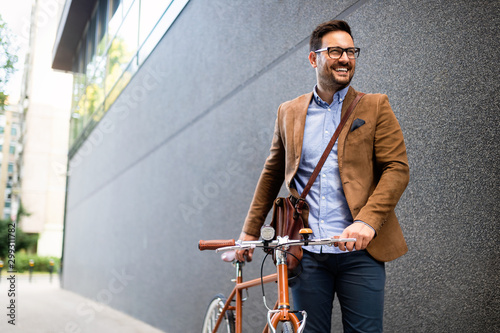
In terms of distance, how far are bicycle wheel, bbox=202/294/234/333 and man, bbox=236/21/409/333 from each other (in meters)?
1.04

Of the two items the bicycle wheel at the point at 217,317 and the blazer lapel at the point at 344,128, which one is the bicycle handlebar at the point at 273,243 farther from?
the bicycle wheel at the point at 217,317

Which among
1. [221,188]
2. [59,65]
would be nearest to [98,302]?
[221,188]

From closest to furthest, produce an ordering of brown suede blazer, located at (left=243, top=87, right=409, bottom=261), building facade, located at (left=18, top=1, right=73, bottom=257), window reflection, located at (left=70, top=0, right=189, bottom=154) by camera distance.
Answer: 1. brown suede blazer, located at (left=243, top=87, right=409, bottom=261)
2. window reflection, located at (left=70, top=0, right=189, bottom=154)
3. building facade, located at (left=18, top=1, right=73, bottom=257)

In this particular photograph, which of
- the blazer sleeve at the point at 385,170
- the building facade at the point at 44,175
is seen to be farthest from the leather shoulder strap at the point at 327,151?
the building facade at the point at 44,175

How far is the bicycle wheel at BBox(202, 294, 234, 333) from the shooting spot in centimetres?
291

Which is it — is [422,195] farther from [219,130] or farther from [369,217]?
[219,130]

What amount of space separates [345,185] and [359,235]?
0.26 metres

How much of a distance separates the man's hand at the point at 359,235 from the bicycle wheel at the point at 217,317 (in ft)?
4.84

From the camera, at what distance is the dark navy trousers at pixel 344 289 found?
5.82 feet

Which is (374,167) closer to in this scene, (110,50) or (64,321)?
(64,321)

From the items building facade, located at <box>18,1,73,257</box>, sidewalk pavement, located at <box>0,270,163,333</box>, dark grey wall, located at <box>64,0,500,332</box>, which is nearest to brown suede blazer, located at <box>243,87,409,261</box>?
dark grey wall, located at <box>64,0,500,332</box>

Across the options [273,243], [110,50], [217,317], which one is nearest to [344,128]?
[273,243]

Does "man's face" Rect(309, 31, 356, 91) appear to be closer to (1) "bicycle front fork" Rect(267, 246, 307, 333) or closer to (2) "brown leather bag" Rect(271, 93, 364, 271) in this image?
(2) "brown leather bag" Rect(271, 93, 364, 271)

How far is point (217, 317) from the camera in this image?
322 cm
